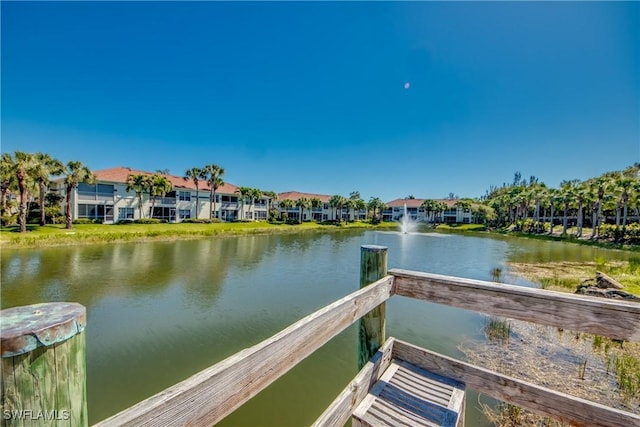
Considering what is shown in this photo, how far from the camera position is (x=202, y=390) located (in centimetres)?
124

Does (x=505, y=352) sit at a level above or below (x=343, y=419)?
below

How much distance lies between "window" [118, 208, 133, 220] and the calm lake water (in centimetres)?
2097

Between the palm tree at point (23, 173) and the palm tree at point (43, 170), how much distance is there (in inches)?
20.6

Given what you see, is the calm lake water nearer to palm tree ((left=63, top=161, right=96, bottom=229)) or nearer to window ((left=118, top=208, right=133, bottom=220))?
palm tree ((left=63, top=161, right=96, bottom=229))

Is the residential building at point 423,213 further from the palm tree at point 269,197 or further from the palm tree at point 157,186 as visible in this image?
the palm tree at point 157,186

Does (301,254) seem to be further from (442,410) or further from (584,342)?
(442,410)

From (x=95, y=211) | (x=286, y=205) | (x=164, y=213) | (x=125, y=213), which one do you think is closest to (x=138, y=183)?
(x=125, y=213)

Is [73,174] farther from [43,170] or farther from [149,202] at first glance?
[149,202]

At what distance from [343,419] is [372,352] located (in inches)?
33.0

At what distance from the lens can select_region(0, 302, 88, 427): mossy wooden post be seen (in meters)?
0.85

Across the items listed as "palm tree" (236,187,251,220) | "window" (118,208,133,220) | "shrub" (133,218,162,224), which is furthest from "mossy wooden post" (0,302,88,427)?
"palm tree" (236,187,251,220)

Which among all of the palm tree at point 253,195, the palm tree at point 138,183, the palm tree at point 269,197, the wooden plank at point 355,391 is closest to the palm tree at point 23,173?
the palm tree at point 138,183

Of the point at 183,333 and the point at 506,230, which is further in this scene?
the point at 506,230

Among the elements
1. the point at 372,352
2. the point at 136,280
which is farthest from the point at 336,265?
the point at 372,352
